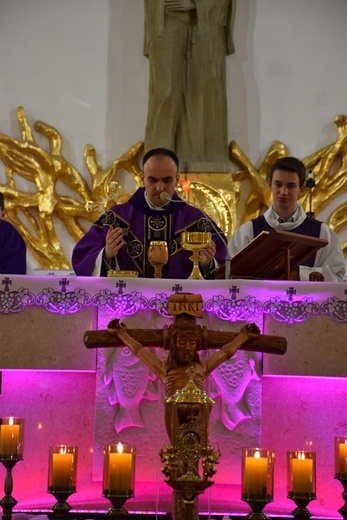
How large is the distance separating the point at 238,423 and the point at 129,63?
4.60 m

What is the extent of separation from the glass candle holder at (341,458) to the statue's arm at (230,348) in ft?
1.73

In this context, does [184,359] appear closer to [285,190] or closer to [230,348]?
[230,348]

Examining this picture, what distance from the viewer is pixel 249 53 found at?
9.26 meters

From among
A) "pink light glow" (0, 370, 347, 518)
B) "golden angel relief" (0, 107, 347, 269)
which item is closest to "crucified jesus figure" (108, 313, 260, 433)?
"pink light glow" (0, 370, 347, 518)

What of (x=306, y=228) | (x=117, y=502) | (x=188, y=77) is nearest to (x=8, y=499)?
(x=117, y=502)

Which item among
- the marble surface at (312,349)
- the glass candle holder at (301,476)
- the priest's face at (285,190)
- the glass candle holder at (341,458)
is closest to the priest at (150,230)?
the priest's face at (285,190)

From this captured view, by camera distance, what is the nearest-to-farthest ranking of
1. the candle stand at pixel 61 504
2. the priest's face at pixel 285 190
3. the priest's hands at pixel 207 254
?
the candle stand at pixel 61 504, the priest's hands at pixel 207 254, the priest's face at pixel 285 190

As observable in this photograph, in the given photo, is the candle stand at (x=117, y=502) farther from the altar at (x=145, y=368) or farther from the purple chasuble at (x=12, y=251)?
the purple chasuble at (x=12, y=251)

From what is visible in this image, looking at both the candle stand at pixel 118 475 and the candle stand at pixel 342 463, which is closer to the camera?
the candle stand at pixel 118 475

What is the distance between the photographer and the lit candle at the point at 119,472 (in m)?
4.21

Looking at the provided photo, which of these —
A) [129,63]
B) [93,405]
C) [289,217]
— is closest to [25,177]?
[129,63]

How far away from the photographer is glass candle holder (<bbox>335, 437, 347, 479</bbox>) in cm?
456

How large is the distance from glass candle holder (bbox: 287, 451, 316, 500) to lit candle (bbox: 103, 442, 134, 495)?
62 centimetres

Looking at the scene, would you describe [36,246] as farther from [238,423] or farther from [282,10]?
[238,423]
